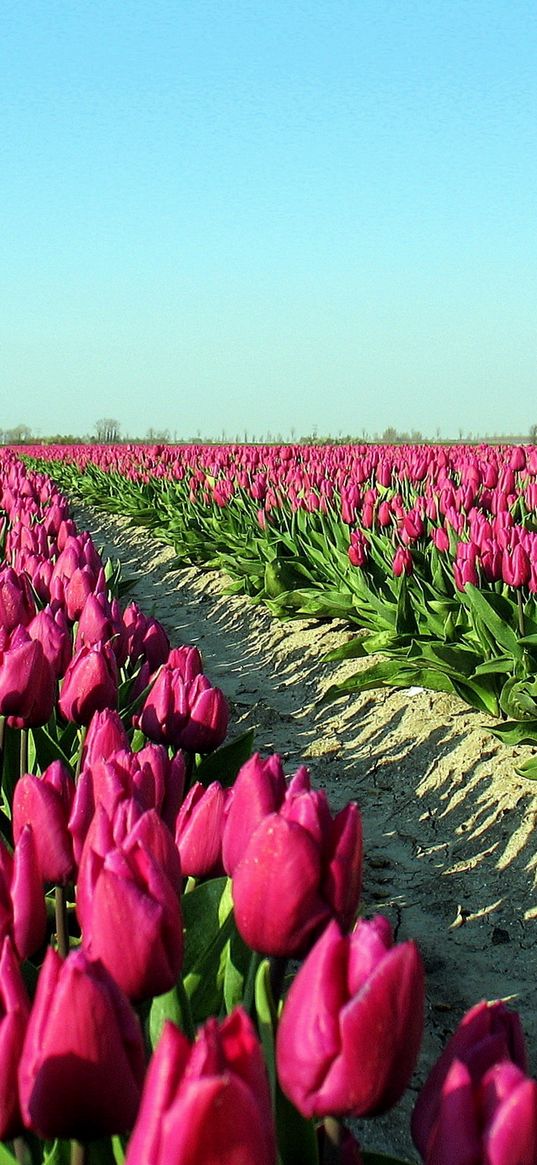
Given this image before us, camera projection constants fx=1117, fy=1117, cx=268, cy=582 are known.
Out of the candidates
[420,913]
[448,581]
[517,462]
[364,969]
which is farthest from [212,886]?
[517,462]

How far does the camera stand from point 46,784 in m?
1.47

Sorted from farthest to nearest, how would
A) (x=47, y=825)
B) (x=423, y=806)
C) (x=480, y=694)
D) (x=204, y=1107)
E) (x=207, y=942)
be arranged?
(x=480, y=694) → (x=423, y=806) → (x=207, y=942) → (x=47, y=825) → (x=204, y=1107)

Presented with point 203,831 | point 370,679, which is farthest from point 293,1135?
point 370,679

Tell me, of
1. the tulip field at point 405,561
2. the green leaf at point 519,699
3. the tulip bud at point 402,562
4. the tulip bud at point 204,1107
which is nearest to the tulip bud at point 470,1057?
the tulip bud at point 204,1107

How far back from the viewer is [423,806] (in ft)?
13.6

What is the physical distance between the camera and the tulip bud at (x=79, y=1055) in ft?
2.85

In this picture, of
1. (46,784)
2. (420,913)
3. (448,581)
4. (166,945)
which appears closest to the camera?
(166,945)

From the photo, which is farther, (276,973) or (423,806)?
(423,806)

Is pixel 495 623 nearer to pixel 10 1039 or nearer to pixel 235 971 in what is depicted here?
pixel 235 971

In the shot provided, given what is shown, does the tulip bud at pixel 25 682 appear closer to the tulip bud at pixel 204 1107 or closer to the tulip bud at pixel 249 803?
the tulip bud at pixel 249 803

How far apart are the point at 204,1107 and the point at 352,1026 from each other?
0.19 metres

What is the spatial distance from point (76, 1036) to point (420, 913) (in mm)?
2574

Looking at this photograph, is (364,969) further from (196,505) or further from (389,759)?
(196,505)

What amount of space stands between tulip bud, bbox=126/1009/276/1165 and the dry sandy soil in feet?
5.51
